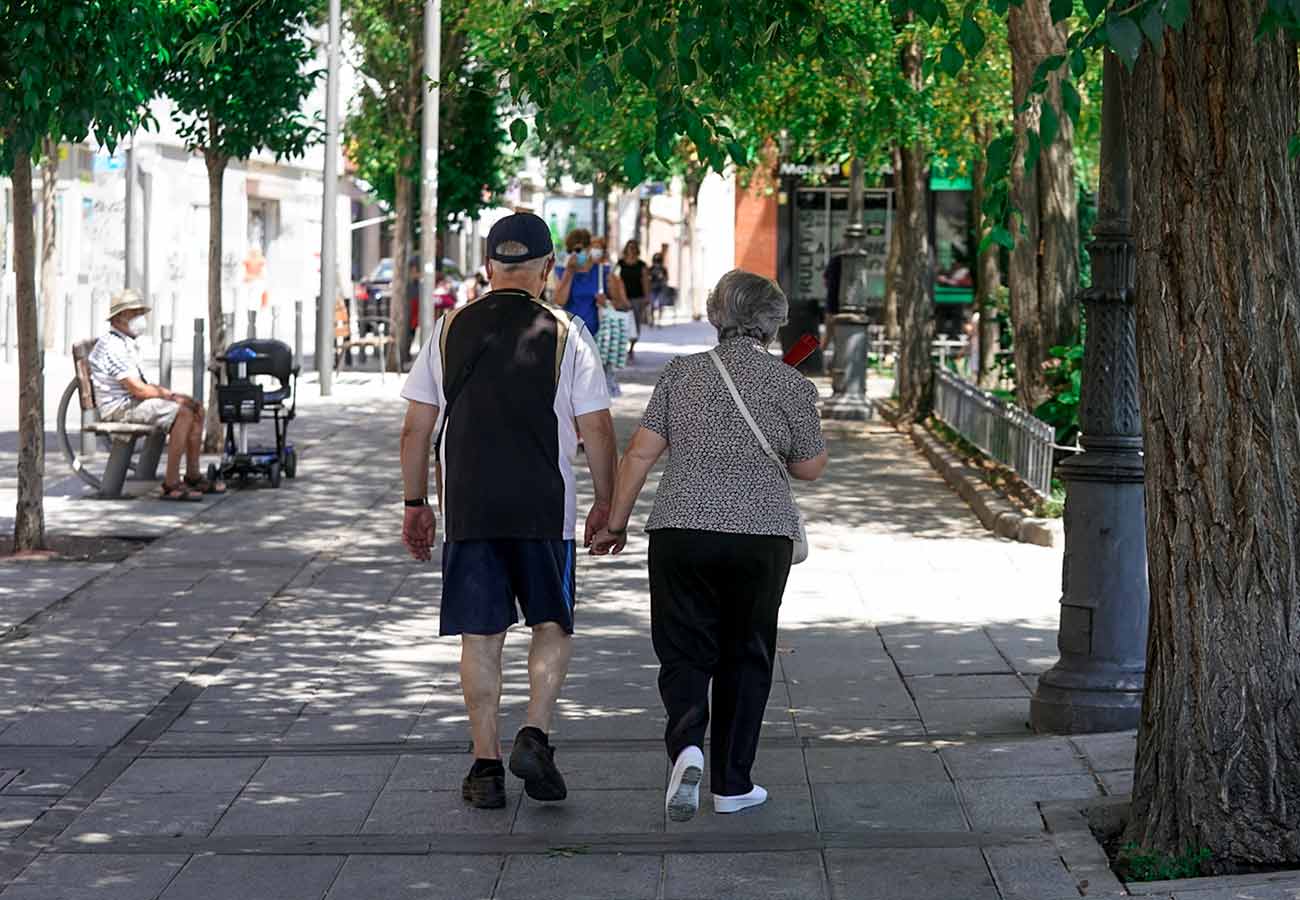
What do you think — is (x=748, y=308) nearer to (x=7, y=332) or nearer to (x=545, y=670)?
(x=545, y=670)

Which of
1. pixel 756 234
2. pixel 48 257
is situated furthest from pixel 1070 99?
pixel 756 234

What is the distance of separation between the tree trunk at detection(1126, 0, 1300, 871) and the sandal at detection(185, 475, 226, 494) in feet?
31.1

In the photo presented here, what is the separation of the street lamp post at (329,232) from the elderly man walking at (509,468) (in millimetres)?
17757

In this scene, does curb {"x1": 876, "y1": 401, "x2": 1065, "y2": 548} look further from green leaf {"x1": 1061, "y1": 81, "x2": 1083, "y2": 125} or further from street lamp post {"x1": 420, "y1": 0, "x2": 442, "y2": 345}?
street lamp post {"x1": 420, "y1": 0, "x2": 442, "y2": 345}

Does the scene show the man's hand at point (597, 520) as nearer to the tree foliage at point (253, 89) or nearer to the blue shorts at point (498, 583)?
the blue shorts at point (498, 583)

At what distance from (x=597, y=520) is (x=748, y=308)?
0.75 m

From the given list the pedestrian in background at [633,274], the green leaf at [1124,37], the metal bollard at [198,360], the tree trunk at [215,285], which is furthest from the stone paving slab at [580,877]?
the pedestrian in background at [633,274]

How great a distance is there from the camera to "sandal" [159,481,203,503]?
14.1m

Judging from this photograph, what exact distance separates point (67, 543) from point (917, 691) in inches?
226

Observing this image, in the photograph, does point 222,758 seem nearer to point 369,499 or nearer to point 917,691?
point 917,691

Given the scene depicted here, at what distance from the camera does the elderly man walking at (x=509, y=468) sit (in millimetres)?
6223

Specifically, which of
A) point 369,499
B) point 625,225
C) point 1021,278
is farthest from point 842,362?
point 625,225

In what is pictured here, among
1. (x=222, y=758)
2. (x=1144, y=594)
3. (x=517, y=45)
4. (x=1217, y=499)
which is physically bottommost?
(x=222, y=758)

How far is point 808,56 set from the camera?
28.1ft
